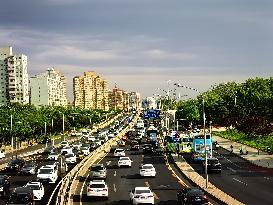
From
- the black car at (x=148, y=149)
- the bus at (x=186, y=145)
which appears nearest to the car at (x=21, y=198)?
the bus at (x=186, y=145)

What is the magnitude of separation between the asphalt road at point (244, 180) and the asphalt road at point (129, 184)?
168 inches

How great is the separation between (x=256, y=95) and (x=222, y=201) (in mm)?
101335

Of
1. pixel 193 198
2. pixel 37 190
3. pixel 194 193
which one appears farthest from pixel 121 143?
pixel 193 198

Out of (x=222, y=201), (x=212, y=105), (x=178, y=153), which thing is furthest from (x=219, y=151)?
(x=212, y=105)

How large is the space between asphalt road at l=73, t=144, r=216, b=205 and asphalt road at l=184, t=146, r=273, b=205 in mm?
4268

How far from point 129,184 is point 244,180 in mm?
11761

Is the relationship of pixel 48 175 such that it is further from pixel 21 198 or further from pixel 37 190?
pixel 21 198

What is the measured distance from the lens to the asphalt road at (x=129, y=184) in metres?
39.1

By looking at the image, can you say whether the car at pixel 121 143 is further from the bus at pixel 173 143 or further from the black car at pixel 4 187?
the black car at pixel 4 187

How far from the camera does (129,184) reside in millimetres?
49875

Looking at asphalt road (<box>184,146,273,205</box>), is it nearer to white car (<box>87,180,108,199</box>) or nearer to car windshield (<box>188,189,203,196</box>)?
car windshield (<box>188,189,203,196</box>)

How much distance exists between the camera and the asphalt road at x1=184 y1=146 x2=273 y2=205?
4044 cm

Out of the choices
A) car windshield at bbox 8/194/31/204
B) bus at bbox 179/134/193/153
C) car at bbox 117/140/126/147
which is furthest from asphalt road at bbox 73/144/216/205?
car at bbox 117/140/126/147

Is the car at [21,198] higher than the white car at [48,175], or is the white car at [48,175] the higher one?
the car at [21,198]
